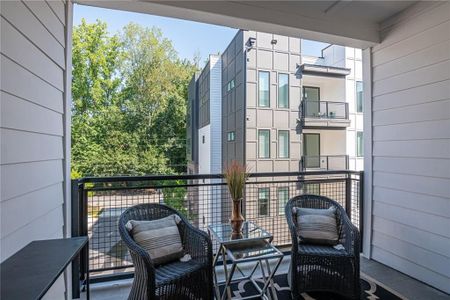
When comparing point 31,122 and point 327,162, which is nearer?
point 31,122

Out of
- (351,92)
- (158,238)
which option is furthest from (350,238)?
(351,92)

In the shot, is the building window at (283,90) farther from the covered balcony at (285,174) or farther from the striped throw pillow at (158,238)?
the striped throw pillow at (158,238)

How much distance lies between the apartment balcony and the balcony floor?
5826 millimetres

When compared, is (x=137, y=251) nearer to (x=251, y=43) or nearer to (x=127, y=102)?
(x=251, y=43)

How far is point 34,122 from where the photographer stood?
1.49 meters

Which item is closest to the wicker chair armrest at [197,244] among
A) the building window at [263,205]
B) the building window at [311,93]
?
the building window at [263,205]

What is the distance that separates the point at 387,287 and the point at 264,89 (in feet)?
20.5

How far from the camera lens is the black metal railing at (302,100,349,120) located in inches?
330

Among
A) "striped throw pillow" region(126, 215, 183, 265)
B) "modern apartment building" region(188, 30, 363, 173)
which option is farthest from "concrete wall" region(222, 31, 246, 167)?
"striped throw pillow" region(126, 215, 183, 265)

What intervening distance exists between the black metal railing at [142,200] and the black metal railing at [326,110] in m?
4.72

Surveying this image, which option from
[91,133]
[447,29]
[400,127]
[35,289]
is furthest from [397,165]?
[91,133]

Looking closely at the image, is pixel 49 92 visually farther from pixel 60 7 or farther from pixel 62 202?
pixel 62 202

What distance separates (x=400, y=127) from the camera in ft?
8.68

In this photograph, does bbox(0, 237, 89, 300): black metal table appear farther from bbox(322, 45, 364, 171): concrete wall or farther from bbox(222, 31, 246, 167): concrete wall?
bbox(322, 45, 364, 171): concrete wall
